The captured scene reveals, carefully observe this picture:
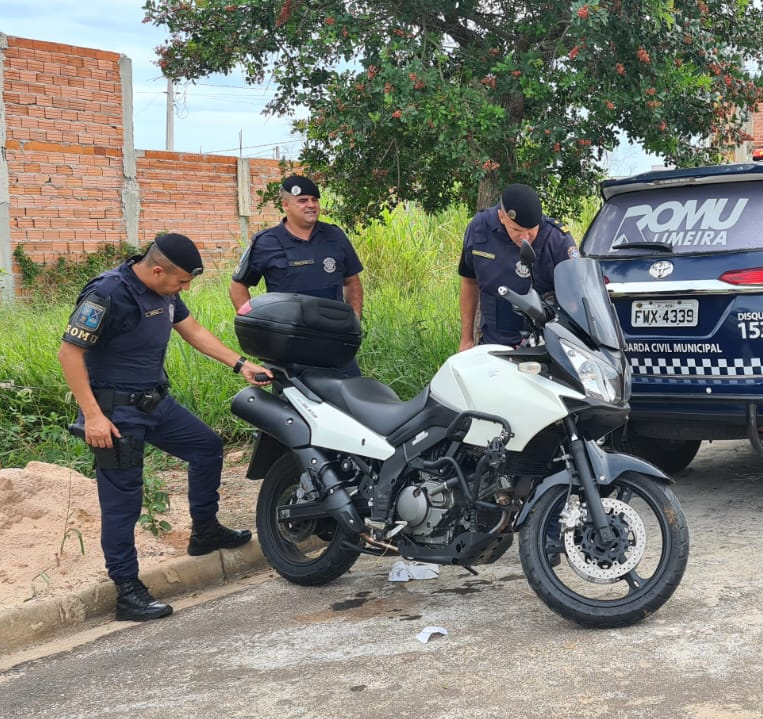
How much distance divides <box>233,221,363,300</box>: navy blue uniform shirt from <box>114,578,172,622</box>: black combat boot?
184 cm

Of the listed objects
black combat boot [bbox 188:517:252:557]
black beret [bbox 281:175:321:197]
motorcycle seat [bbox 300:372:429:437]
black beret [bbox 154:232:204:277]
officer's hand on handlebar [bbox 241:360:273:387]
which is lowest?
black combat boot [bbox 188:517:252:557]

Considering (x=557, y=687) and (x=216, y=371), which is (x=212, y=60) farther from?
(x=557, y=687)

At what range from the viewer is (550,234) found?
18.2 ft

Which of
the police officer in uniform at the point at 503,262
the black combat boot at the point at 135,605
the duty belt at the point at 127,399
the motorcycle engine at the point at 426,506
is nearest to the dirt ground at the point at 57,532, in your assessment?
the black combat boot at the point at 135,605

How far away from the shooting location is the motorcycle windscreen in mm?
4227

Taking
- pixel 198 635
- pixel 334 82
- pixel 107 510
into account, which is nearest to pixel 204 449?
pixel 107 510

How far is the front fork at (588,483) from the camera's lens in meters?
4.07

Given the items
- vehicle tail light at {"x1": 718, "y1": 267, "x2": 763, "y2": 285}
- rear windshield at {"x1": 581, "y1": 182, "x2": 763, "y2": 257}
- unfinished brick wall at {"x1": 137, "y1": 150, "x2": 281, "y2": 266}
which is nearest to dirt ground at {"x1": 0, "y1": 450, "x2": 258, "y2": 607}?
rear windshield at {"x1": 581, "y1": 182, "x2": 763, "y2": 257}

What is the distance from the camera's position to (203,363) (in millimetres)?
8375

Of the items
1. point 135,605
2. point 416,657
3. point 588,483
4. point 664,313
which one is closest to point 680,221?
point 664,313

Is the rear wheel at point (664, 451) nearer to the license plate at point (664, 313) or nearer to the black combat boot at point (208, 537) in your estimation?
the license plate at point (664, 313)

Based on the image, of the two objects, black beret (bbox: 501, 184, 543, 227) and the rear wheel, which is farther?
the rear wheel

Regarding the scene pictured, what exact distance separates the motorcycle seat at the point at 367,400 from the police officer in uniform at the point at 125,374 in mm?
259

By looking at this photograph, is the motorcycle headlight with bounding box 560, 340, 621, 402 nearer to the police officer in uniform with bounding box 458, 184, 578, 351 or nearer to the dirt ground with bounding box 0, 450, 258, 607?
the police officer in uniform with bounding box 458, 184, 578, 351
